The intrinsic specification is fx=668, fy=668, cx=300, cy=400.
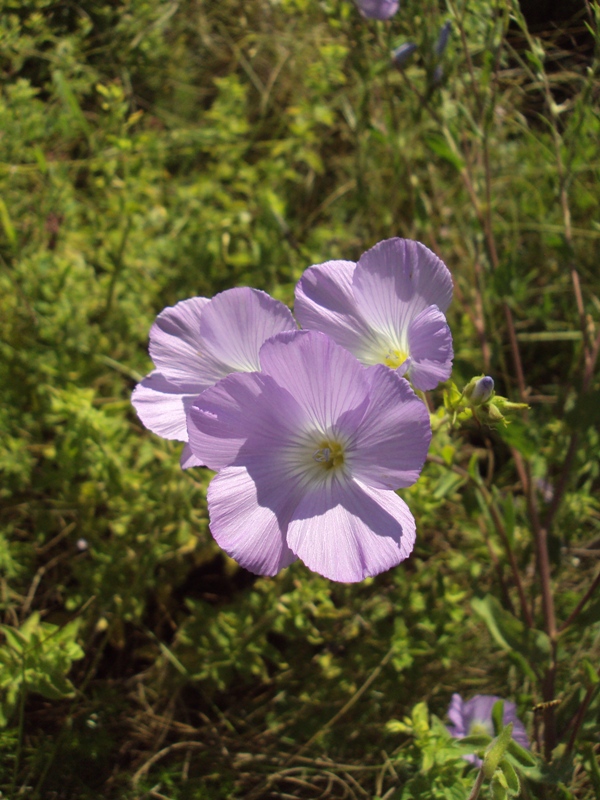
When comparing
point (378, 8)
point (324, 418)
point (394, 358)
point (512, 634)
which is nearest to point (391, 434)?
point (324, 418)

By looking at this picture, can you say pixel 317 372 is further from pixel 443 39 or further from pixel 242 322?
pixel 443 39

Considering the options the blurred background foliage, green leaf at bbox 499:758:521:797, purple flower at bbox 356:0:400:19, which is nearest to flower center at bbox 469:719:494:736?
the blurred background foliage

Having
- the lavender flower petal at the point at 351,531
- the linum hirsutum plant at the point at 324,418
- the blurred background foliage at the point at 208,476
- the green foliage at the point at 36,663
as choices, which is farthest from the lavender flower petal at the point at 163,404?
the green foliage at the point at 36,663

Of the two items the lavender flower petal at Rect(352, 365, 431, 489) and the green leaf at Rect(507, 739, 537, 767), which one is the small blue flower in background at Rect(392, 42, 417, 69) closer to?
the lavender flower petal at Rect(352, 365, 431, 489)

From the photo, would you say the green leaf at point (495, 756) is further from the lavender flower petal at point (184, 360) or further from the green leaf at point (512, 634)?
the lavender flower petal at point (184, 360)

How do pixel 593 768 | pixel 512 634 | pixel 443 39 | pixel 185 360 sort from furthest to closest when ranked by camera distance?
pixel 443 39
pixel 512 634
pixel 593 768
pixel 185 360

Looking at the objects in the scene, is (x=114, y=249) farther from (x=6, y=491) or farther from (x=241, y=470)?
(x=241, y=470)

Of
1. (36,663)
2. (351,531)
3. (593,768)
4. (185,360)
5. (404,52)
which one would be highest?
(404,52)
